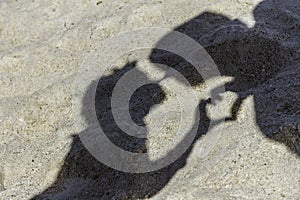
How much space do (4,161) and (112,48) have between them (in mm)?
900

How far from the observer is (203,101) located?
92.5 inches

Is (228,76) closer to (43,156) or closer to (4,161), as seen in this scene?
(43,156)

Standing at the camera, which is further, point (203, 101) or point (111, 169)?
point (203, 101)

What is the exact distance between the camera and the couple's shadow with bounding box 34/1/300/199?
2.07 metres

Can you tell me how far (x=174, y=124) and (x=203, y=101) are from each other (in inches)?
7.3

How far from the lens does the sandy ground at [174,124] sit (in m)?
1.99

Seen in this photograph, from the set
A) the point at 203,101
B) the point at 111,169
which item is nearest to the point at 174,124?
the point at 203,101

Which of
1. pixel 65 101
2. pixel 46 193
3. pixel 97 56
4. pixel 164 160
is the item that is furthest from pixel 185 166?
pixel 97 56

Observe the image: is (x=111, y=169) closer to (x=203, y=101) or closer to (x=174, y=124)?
(x=174, y=124)

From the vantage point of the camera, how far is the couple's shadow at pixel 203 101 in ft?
6.80

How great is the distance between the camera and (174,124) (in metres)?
2.27

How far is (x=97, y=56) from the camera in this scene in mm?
2895

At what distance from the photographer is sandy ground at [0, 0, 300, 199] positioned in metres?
1.99

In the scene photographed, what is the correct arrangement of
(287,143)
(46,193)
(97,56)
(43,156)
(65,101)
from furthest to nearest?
(97,56)
(65,101)
(43,156)
(46,193)
(287,143)
